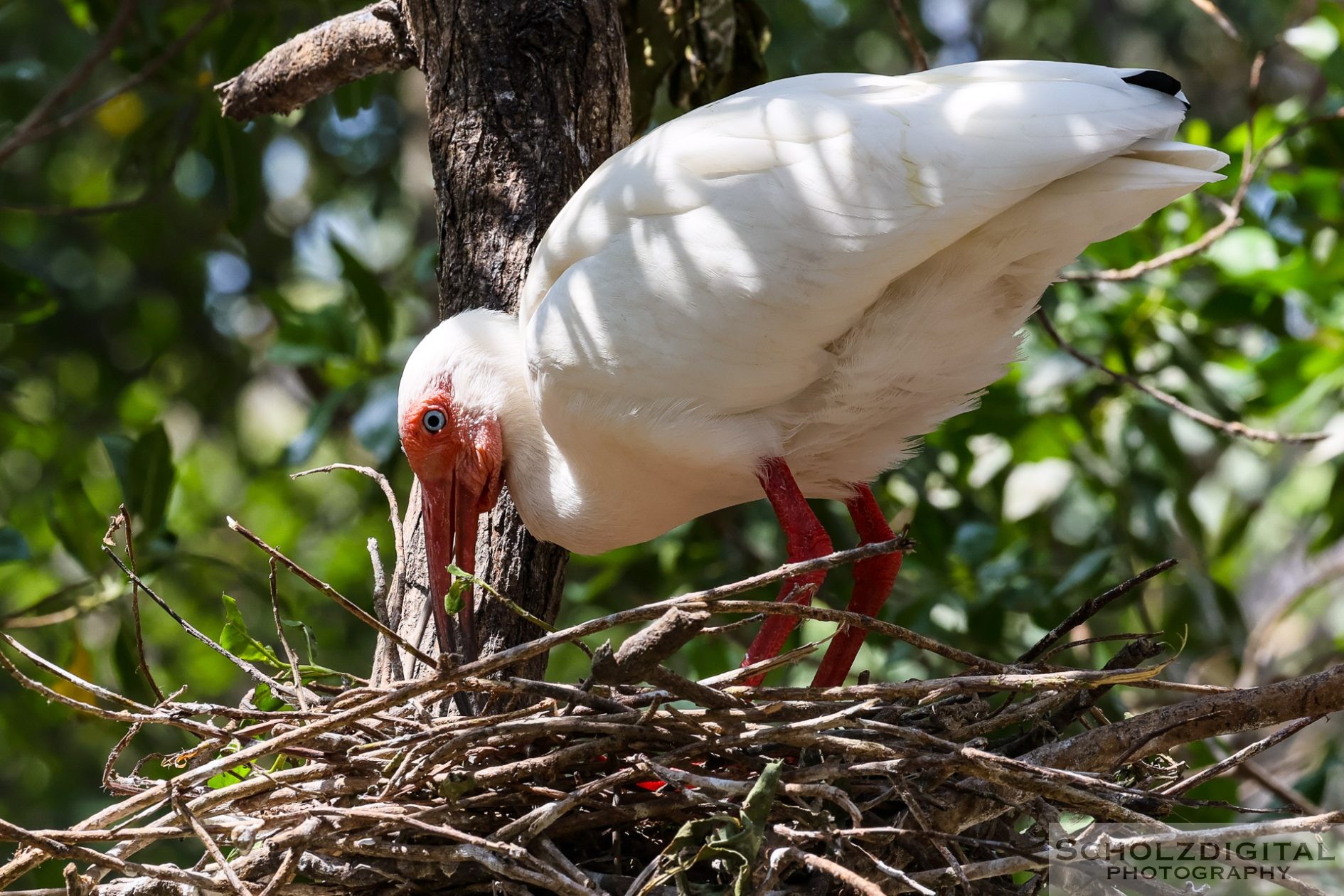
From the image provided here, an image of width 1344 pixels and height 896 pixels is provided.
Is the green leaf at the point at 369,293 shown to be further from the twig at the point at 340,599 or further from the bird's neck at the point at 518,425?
the twig at the point at 340,599

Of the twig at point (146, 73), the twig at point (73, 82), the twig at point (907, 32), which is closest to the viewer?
the twig at point (907, 32)

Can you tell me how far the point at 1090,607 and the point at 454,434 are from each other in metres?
1.81

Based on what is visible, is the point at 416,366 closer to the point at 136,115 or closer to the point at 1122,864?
the point at 1122,864

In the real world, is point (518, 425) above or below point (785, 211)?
below

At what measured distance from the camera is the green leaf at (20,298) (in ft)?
14.7

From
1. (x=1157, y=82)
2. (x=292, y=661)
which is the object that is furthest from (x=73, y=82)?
(x=1157, y=82)

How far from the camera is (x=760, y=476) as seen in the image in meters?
3.28

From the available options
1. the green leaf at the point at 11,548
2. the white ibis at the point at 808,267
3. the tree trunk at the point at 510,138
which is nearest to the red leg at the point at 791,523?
the white ibis at the point at 808,267

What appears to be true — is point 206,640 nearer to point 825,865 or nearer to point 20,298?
point 825,865

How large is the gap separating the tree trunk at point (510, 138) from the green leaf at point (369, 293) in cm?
116

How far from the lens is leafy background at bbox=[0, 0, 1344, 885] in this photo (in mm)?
4578

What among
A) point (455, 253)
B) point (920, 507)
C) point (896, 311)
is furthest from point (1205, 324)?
point (455, 253)

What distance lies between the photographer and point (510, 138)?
3.70 metres

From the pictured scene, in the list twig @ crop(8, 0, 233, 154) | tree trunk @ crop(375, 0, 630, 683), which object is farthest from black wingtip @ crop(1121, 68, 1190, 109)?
twig @ crop(8, 0, 233, 154)
